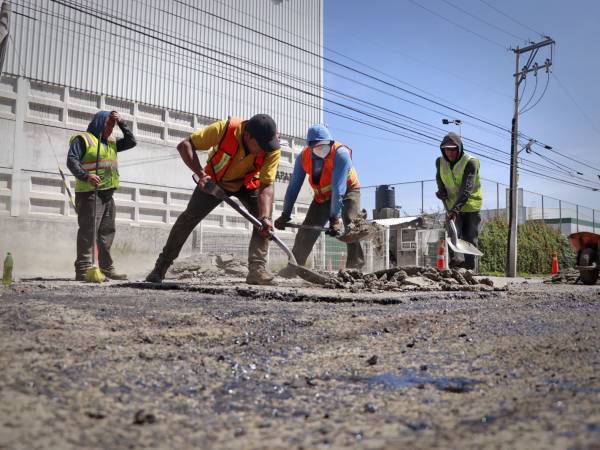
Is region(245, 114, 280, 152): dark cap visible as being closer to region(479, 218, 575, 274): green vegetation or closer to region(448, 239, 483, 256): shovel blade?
region(448, 239, 483, 256): shovel blade

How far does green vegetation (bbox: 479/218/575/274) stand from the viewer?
762 inches

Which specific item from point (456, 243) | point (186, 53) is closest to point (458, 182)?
point (456, 243)

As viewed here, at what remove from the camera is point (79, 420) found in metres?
1.42

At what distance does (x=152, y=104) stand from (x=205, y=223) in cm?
304

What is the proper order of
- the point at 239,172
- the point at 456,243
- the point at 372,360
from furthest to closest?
1. the point at 456,243
2. the point at 239,172
3. the point at 372,360

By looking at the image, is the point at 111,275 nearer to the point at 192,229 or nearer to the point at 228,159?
the point at 192,229

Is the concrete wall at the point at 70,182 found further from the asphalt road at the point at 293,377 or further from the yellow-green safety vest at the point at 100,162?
the asphalt road at the point at 293,377

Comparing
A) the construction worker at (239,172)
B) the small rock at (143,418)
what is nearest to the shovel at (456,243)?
the construction worker at (239,172)

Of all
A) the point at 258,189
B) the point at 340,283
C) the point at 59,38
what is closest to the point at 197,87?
the point at 59,38

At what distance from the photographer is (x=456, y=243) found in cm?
715

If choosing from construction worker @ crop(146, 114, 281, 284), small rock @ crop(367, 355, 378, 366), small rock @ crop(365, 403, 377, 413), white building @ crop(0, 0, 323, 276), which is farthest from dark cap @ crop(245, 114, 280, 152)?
white building @ crop(0, 0, 323, 276)

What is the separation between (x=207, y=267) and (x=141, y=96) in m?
5.42

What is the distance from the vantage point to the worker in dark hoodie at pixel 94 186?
653 centimetres

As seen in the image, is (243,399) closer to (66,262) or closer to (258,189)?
(258,189)
